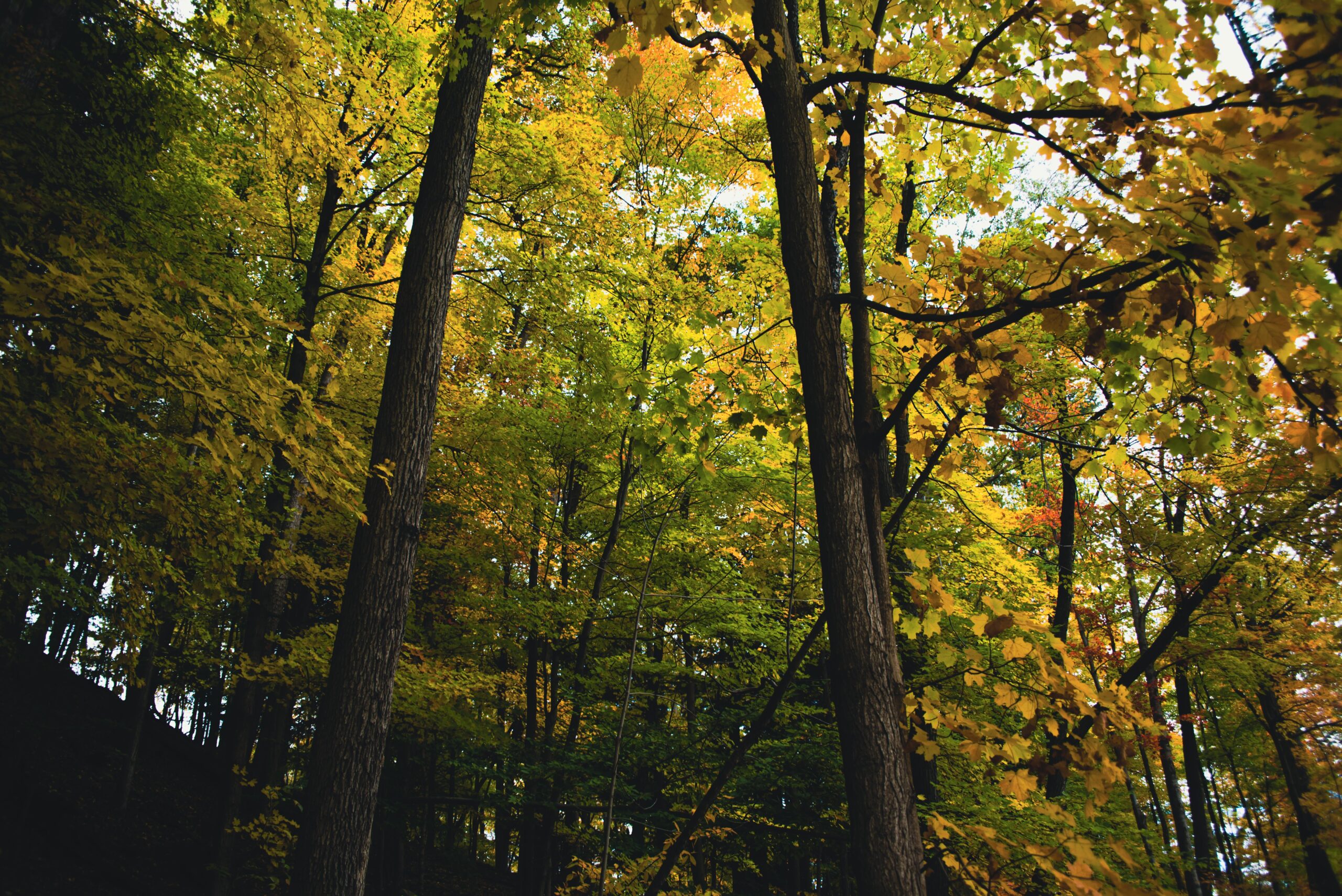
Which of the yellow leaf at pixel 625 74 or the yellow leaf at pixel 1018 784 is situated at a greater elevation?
the yellow leaf at pixel 625 74

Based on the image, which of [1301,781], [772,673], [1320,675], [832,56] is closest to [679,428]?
[832,56]

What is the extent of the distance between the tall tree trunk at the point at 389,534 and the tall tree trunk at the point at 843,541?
2.33 m

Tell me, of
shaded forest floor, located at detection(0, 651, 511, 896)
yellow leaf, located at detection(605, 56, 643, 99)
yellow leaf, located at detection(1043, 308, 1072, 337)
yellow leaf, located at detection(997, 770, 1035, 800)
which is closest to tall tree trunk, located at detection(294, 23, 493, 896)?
yellow leaf, located at detection(605, 56, 643, 99)

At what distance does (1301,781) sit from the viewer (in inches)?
507

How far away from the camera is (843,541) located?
2.16 m

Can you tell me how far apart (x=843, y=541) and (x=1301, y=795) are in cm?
1613

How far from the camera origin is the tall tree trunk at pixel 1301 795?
10.9 metres

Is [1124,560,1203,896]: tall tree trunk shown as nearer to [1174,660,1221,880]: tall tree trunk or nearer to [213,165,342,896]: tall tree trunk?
[1174,660,1221,880]: tall tree trunk

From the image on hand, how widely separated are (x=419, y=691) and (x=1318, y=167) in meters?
8.44

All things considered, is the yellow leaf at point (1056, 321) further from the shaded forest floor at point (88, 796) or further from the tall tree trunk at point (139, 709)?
the shaded forest floor at point (88, 796)

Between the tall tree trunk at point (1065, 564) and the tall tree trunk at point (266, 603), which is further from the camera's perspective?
the tall tree trunk at point (266, 603)

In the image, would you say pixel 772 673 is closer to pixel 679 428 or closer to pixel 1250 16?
pixel 679 428

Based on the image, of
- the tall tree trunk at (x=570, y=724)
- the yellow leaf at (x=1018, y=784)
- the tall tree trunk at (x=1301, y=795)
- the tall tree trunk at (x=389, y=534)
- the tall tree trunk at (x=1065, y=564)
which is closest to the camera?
the yellow leaf at (x=1018, y=784)

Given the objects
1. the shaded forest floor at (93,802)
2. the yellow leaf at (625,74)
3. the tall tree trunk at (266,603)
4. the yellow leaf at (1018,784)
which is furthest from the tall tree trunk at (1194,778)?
the shaded forest floor at (93,802)
